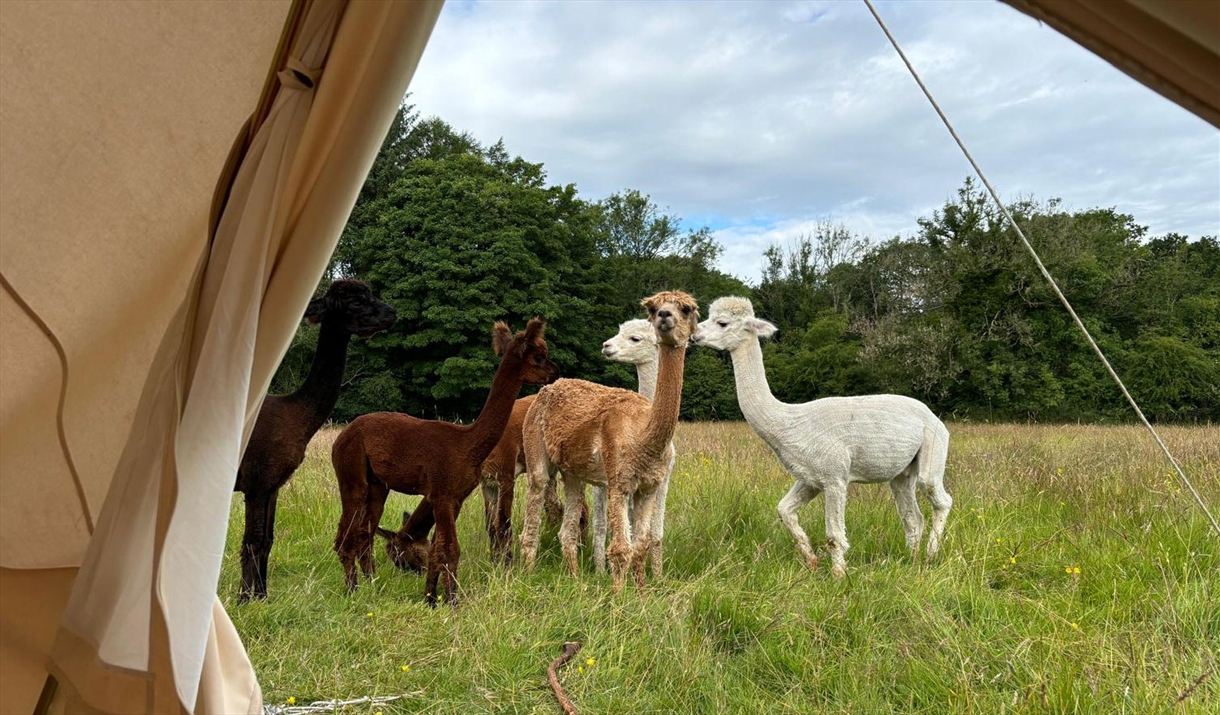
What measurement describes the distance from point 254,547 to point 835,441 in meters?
3.80

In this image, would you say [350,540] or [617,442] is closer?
[350,540]

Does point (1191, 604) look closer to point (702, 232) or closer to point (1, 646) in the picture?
point (1, 646)

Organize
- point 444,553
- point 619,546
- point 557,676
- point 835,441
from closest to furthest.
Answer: point 557,676 < point 444,553 < point 619,546 < point 835,441

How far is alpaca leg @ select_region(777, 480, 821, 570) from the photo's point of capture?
18.4 feet

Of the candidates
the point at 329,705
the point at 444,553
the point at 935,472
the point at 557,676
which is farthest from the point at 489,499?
the point at 935,472

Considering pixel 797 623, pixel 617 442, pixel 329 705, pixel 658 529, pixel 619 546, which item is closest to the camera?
pixel 329 705

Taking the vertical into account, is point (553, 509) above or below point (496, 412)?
below

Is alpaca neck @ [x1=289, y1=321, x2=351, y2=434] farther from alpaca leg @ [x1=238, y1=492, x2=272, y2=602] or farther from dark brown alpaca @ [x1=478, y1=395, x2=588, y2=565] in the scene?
dark brown alpaca @ [x1=478, y1=395, x2=588, y2=565]

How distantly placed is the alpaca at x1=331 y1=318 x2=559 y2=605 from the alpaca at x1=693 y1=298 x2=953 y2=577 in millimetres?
1517

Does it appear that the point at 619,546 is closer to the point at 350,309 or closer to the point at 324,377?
the point at 324,377

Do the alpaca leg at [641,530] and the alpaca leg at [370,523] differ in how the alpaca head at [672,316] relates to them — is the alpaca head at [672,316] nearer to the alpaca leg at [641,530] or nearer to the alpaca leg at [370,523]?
the alpaca leg at [641,530]

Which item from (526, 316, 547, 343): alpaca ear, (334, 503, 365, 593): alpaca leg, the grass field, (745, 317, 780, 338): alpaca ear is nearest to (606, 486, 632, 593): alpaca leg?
the grass field

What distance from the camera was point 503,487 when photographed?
616cm

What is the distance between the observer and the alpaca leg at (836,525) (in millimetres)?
5516
